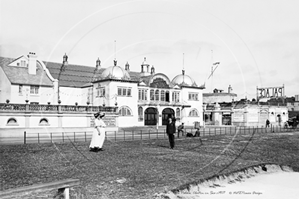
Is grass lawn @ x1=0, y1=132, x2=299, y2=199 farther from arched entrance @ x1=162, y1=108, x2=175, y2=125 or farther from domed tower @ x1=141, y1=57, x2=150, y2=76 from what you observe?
domed tower @ x1=141, y1=57, x2=150, y2=76

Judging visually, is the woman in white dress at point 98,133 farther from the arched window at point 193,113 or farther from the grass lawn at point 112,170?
the arched window at point 193,113

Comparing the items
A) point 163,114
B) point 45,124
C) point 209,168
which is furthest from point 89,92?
point 209,168

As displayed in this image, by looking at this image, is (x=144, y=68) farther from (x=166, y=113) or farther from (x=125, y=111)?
(x=125, y=111)

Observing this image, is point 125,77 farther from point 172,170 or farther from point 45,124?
point 172,170

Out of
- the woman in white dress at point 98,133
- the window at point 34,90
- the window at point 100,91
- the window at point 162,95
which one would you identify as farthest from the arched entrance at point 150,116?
the woman in white dress at point 98,133

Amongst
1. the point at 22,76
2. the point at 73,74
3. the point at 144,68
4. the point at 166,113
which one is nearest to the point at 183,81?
the point at 166,113

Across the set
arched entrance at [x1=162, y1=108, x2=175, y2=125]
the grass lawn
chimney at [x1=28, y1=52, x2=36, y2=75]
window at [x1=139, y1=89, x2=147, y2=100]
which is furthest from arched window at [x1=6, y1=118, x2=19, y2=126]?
arched entrance at [x1=162, y1=108, x2=175, y2=125]

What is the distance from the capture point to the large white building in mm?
40812

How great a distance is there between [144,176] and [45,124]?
2337 centimetres

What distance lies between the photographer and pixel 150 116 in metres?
48.5

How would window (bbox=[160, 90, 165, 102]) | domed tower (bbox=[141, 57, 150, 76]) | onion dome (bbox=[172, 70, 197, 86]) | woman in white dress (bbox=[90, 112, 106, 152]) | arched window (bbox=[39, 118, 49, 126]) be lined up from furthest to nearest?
domed tower (bbox=[141, 57, 150, 76])
onion dome (bbox=[172, 70, 197, 86])
window (bbox=[160, 90, 165, 102])
arched window (bbox=[39, 118, 49, 126])
woman in white dress (bbox=[90, 112, 106, 152])

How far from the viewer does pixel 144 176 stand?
10539mm

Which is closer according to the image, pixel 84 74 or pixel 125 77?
pixel 125 77

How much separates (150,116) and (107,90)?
8.67 metres
